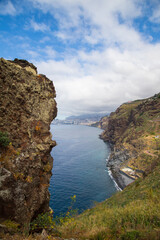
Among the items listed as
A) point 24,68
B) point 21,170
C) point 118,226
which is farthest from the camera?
point 24,68

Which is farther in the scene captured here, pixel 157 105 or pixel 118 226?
pixel 157 105

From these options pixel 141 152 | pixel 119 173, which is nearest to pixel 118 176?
pixel 119 173

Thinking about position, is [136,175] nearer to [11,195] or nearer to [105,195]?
[105,195]

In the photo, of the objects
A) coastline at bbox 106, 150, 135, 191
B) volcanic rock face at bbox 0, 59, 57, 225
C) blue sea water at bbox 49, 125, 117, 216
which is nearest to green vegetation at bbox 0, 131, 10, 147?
volcanic rock face at bbox 0, 59, 57, 225

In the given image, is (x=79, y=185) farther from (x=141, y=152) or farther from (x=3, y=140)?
(x=3, y=140)

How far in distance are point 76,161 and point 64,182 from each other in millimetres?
27277

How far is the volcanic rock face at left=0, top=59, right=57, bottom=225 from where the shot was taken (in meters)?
11.0

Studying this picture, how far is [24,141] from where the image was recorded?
13.9 metres

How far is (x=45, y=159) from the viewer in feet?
51.6

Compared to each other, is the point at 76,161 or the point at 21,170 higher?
the point at 21,170

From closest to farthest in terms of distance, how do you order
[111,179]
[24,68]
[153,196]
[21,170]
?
[21,170] < [153,196] < [24,68] < [111,179]

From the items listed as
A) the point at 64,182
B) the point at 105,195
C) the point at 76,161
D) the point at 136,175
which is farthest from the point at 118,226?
the point at 76,161

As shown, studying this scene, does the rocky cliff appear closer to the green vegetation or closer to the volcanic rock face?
the volcanic rock face

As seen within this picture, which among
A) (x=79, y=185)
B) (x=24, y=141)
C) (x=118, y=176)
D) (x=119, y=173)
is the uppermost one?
(x=24, y=141)
